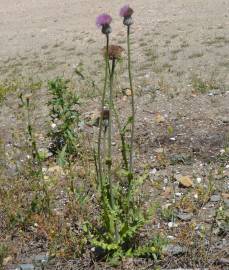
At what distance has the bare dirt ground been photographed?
4.43 metres

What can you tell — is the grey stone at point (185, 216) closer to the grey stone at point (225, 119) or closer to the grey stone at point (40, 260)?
the grey stone at point (40, 260)

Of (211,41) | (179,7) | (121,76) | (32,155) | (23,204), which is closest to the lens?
(23,204)

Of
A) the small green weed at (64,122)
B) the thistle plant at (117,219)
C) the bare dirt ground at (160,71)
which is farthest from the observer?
the small green weed at (64,122)

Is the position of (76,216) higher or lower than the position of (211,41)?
lower

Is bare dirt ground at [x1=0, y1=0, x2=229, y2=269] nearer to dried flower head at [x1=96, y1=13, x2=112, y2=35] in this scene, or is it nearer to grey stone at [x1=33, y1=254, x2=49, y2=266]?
grey stone at [x1=33, y1=254, x2=49, y2=266]

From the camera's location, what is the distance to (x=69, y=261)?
11.6 feet

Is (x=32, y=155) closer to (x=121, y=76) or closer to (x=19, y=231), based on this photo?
(x=19, y=231)

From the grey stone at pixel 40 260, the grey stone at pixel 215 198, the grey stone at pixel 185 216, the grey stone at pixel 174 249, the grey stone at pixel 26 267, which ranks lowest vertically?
the grey stone at pixel 26 267

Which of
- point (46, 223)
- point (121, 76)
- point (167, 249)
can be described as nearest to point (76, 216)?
point (46, 223)

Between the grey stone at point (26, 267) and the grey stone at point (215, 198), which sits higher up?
the grey stone at point (215, 198)

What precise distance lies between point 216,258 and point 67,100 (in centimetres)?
247

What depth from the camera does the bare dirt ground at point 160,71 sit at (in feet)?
14.5

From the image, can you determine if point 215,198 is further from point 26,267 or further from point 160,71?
point 160,71

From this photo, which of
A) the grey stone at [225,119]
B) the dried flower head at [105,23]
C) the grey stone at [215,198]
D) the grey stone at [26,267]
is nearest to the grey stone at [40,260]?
the grey stone at [26,267]
